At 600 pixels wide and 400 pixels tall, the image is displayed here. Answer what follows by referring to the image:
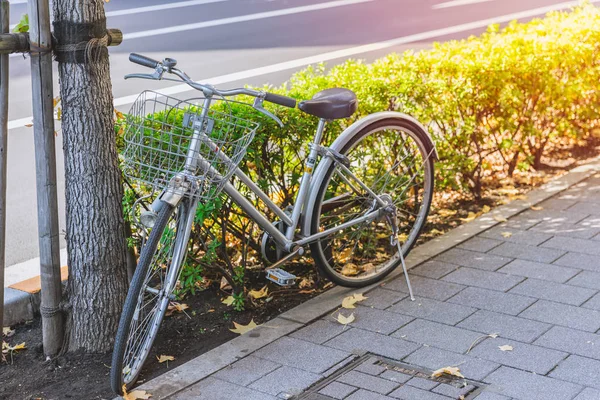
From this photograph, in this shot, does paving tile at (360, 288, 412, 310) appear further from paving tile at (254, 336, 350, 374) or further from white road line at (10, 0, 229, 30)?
white road line at (10, 0, 229, 30)

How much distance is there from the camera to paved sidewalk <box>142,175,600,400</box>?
371cm

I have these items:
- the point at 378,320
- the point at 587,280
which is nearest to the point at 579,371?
the point at 378,320

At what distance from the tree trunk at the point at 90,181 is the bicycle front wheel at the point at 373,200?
1.14 meters

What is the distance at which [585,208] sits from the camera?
614 centimetres

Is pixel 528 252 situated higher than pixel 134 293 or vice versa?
pixel 134 293

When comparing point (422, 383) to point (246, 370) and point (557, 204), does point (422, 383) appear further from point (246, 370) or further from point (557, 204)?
point (557, 204)

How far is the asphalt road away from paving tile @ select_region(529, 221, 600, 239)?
3.64 metres

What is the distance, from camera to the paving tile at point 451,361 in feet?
12.6

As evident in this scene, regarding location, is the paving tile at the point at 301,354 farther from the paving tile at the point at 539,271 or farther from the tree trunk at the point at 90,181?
the paving tile at the point at 539,271

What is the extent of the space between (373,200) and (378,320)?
2.62ft

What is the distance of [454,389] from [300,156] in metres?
1.80

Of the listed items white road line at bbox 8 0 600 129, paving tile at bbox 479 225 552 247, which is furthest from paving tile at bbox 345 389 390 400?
white road line at bbox 8 0 600 129

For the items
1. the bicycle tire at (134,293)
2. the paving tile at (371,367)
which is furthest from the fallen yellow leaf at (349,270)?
the bicycle tire at (134,293)

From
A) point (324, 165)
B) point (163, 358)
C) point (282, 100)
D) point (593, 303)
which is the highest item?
point (282, 100)
